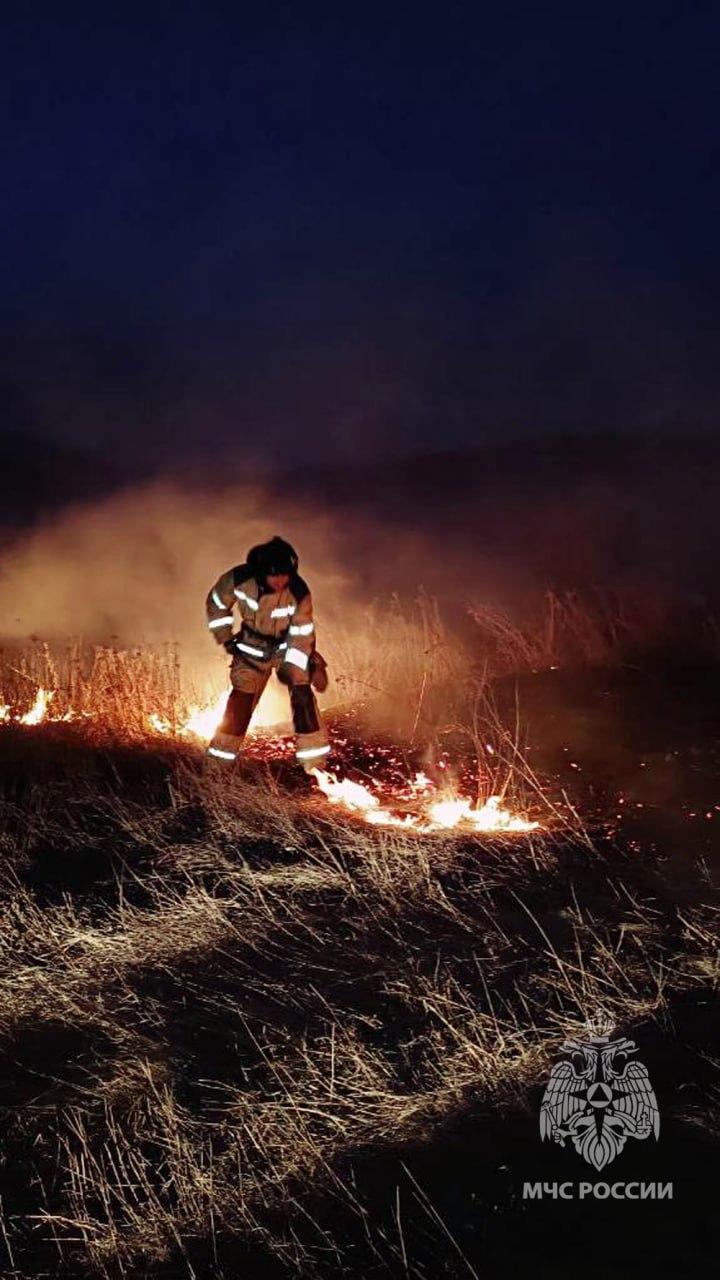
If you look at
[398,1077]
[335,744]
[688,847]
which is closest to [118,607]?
[335,744]

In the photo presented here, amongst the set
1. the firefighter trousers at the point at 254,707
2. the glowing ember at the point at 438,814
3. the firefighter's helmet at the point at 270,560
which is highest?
the firefighter's helmet at the point at 270,560

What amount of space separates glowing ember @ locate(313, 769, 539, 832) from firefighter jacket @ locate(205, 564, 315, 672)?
0.85 m

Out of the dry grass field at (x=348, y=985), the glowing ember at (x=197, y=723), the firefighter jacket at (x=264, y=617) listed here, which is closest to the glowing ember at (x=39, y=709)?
the dry grass field at (x=348, y=985)

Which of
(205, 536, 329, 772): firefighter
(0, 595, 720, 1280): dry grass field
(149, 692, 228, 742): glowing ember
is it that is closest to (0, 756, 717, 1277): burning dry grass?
(0, 595, 720, 1280): dry grass field

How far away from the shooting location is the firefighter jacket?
6289 mm

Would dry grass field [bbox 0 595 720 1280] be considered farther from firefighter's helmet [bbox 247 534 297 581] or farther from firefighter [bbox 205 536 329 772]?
firefighter's helmet [bbox 247 534 297 581]

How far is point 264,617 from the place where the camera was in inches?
251

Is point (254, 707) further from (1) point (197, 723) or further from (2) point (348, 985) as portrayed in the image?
(2) point (348, 985)

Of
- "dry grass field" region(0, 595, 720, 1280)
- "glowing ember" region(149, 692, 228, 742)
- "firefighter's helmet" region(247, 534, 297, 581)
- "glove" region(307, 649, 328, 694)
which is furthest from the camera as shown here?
"glowing ember" region(149, 692, 228, 742)

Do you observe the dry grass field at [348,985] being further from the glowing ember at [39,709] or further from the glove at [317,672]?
the glove at [317,672]

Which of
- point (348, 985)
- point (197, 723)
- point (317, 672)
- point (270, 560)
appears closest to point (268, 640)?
point (317, 672)

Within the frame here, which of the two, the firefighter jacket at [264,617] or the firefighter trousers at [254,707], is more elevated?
A: the firefighter jacket at [264,617]

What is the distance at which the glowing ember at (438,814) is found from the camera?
5863 mm

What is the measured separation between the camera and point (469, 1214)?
2754mm
